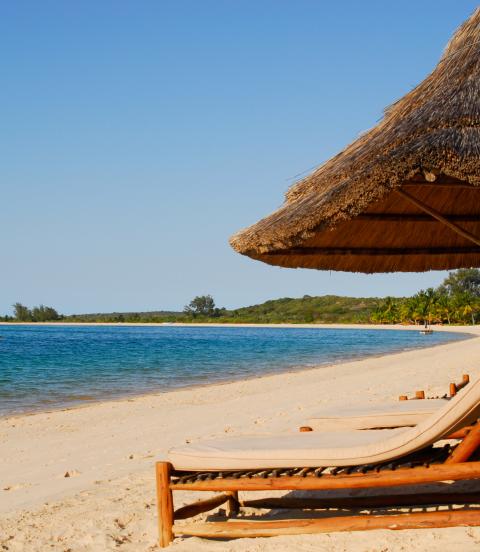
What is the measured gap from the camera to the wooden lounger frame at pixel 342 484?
2680mm

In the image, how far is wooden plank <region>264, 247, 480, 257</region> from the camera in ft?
15.0

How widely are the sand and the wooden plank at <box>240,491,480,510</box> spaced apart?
1.33 ft

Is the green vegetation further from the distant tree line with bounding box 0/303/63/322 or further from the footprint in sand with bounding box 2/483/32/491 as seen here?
the footprint in sand with bounding box 2/483/32/491

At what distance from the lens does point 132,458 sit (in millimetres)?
5629

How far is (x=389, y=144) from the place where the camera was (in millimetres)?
3148

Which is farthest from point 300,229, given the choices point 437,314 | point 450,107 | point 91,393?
point 437,314

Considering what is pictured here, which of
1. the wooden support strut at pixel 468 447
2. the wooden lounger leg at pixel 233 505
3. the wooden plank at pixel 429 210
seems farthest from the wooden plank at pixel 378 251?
the wooden support strut at pixel 468 447

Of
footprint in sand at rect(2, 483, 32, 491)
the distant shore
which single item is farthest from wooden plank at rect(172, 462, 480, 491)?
the distant shore

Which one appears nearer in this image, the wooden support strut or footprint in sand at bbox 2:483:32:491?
the wooden support strut

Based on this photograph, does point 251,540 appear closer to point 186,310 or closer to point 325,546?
point 325,546

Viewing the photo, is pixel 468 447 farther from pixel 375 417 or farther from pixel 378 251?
pixel 378 251

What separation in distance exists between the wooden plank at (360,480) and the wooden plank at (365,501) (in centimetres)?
64

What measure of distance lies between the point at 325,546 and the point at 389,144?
5.72 feet

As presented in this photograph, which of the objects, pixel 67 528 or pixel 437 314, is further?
pixel 437 314
